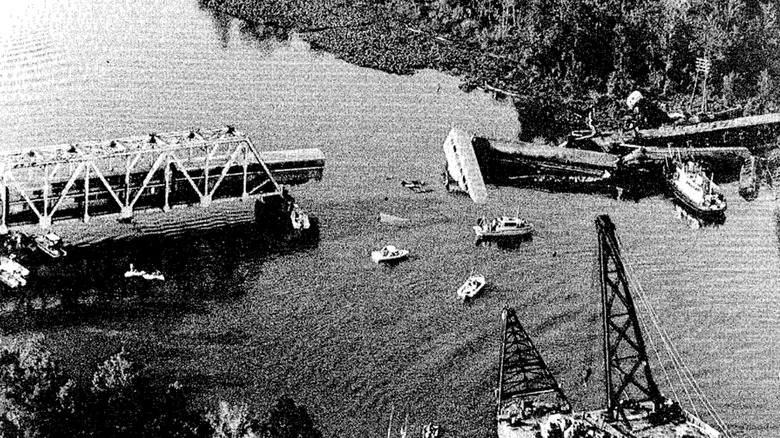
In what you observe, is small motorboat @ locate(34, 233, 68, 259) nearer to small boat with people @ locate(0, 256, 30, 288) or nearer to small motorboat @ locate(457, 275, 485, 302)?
small boat with people @ locate(0, 256, 30, 288)

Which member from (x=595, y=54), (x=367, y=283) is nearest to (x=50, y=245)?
(x=367, y=283)

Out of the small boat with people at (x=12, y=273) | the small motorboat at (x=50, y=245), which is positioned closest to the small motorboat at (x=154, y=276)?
the small motorboat at (x=50, y=245)

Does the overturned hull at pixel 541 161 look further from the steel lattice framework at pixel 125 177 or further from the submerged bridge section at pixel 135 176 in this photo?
the steel lattice framework at pixel 125 177

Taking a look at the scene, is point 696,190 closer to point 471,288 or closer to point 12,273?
point 471,288

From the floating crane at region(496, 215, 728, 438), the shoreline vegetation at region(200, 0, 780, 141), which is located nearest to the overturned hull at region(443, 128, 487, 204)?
the shoreline vegetation at region(200, 0, 780, 141)

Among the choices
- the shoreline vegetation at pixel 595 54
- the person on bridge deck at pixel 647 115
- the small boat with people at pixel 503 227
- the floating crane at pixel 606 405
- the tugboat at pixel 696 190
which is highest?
the shoreline vegetation at pixel 595 54

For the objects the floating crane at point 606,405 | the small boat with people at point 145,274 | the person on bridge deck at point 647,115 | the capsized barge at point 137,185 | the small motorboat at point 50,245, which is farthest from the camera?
the person on bridge deck at point 647,115

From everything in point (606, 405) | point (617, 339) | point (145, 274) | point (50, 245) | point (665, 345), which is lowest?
point (606, 405)
